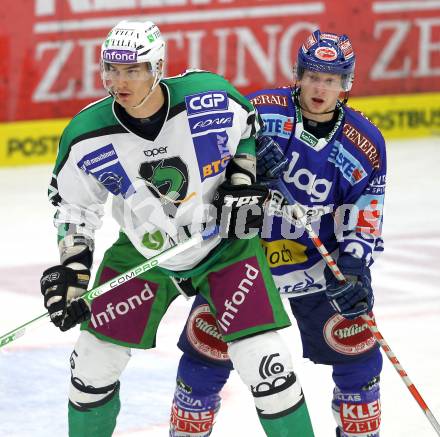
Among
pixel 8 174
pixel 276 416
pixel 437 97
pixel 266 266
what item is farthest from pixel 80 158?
pixel 437 97

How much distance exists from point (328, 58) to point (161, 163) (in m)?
0.75

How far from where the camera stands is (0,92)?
34.0 feet

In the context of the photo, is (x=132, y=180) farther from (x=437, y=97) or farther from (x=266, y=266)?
(x=437, y=97)

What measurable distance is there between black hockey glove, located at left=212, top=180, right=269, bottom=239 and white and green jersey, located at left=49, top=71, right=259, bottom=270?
0.07m

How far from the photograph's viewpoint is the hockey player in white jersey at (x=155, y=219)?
4391 mm

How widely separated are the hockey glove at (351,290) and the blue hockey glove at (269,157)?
0.40 metres

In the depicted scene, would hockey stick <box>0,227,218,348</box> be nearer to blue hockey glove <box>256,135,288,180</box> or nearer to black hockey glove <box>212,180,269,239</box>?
black hockey glove <box>212,180,269,239</box>

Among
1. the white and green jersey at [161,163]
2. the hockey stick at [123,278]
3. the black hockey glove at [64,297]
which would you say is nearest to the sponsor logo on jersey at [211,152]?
the white and green jersey at [161,163]

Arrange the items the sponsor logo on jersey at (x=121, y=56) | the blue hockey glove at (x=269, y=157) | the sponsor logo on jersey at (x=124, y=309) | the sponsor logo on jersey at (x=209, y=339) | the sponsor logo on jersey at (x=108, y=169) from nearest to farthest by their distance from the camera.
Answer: the sponsor logo on jersey at (x=121, y=56) < the sponsor logo on jersey at (x=108, y=169) < the sponsor logo on jersey at (x=124, y=309) < the blue hockey glove at (x=269, y=157) < the sponsor logo on jersey at (x=209, y=339)

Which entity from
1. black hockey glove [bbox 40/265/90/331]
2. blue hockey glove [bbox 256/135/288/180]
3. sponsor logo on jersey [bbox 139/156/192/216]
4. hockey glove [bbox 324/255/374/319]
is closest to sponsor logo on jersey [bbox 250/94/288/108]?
blue hockey glove [bbox 256/135/288/180]

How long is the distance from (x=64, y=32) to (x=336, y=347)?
6.17m

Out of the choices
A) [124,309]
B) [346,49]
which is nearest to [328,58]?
[346,49]

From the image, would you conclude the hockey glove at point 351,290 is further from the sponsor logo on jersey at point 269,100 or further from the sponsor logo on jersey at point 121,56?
the sponsor logo on jersey at point 121,56

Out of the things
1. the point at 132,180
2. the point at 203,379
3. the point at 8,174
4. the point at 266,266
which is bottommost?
the point at 8,174
